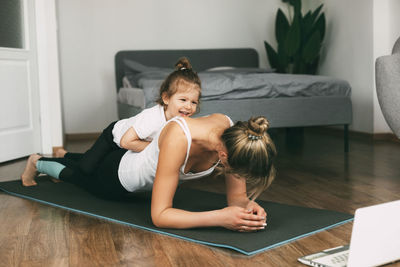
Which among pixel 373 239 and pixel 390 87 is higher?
pixel 390 87

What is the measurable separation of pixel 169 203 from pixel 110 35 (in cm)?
398

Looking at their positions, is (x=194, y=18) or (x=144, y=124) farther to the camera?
(x=194, y=18)

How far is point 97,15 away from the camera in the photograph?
523 centimetres

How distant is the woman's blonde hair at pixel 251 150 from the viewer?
1471 millimetres

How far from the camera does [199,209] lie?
2092 mm

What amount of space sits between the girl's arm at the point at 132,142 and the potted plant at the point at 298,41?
3154mm

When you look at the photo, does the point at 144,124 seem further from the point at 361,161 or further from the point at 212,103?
the point at 361,161

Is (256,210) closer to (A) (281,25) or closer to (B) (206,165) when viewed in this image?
(B) (206,165)

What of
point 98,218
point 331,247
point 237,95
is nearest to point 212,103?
point 237,95

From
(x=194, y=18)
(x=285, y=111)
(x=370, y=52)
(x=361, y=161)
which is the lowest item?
(x=361, y=161)

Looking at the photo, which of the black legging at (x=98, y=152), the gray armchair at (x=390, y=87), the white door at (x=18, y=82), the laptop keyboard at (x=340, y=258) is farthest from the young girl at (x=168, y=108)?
the white door at (x=18, y=82)

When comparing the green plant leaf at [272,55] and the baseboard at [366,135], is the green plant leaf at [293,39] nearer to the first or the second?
the green plant leaf at [272,55]

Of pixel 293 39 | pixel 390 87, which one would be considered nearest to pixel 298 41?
pixel 293 39

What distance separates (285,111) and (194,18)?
2472 millimetres
